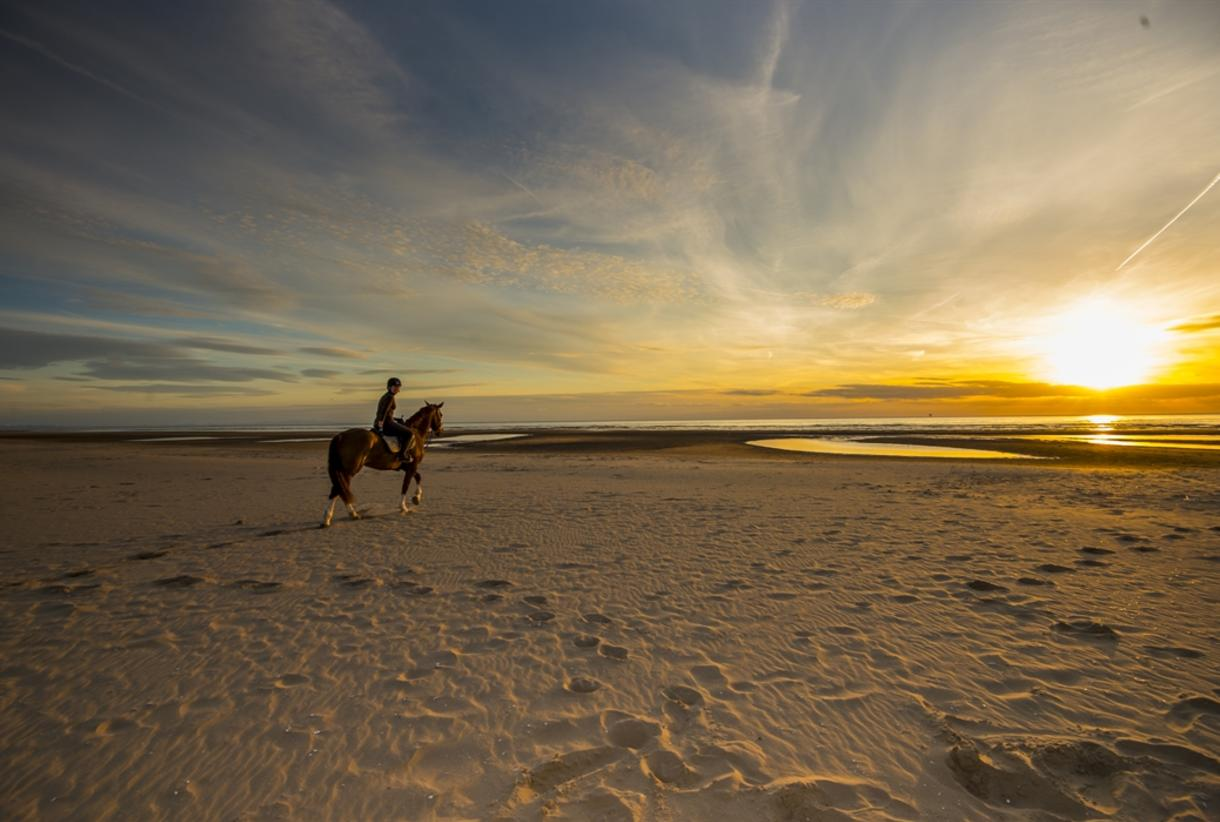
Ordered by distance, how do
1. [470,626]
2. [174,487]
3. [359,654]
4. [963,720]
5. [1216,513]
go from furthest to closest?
1. [174,487]
2. [1216,513]
3. [470,626]
4. [359,654]
5. [963,720]

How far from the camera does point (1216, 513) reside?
35.3 feet

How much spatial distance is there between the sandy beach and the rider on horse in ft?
8.29

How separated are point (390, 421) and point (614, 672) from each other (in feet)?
30.2

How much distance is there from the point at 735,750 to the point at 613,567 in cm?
433

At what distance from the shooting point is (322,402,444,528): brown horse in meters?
10.7

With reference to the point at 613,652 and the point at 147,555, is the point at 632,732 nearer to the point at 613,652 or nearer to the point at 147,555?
the point at 613,652

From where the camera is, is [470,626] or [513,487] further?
[513,487]

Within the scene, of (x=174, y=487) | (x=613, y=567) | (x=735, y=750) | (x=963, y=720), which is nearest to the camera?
(x=735, y=750)

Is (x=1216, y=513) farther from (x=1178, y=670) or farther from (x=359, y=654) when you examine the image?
(x=359, y=654)

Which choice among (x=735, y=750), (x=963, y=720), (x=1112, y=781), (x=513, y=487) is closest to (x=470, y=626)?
(x=735, y=750)

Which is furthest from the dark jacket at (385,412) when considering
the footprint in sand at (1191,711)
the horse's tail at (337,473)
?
the footprint in sand at (1191,711)

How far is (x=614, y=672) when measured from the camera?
455cm

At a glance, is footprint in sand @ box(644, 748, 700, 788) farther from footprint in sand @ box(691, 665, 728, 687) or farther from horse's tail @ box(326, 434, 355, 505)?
horse's tail @ box(326, 434, 355, 505)

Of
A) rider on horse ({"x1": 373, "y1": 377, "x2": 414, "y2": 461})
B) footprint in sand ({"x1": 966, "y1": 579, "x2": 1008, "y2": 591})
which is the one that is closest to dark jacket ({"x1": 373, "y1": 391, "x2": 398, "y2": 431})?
rider on horse ({"x1": 373, "y1": 377, "x2": 414, "y2": 461})
